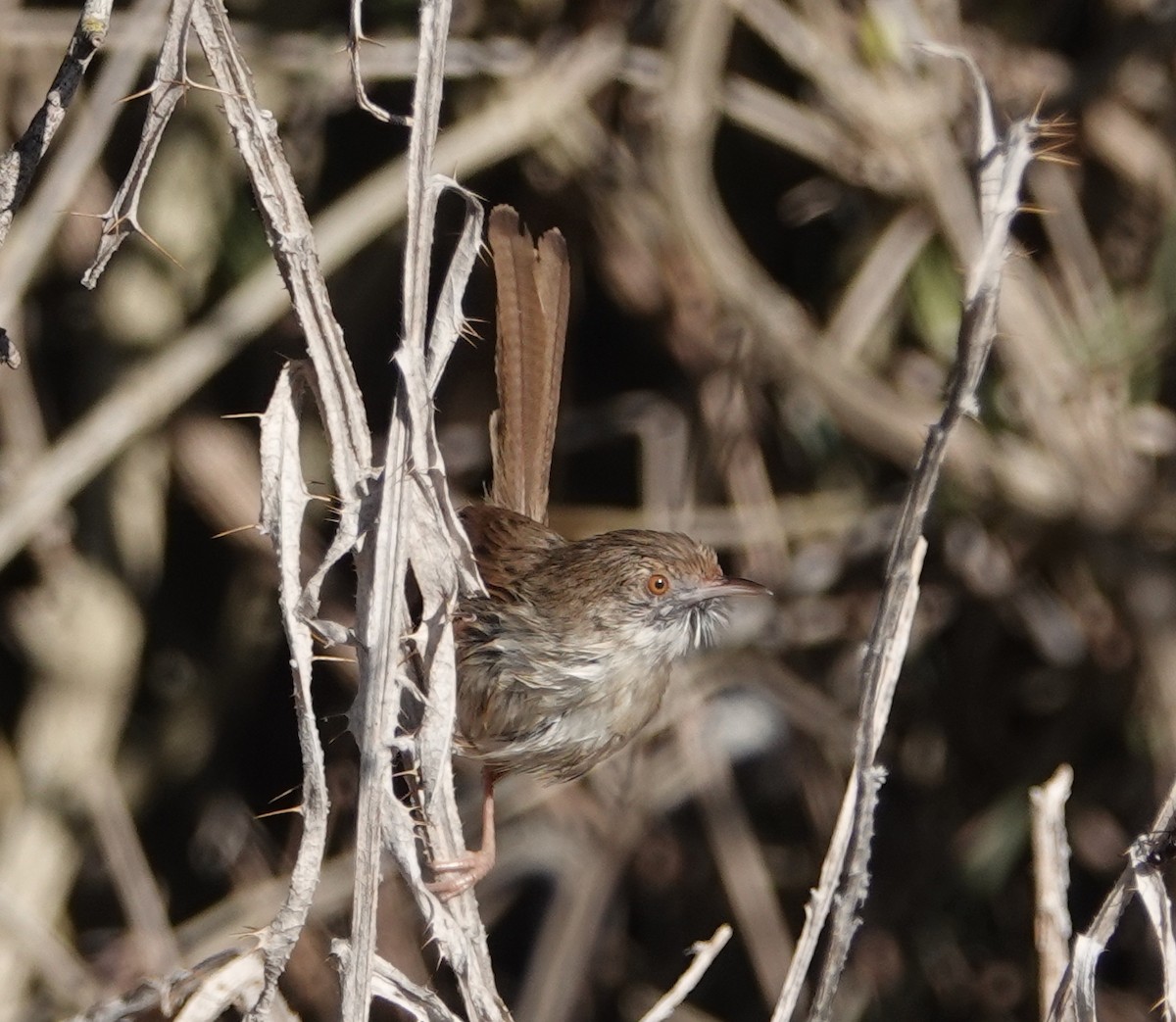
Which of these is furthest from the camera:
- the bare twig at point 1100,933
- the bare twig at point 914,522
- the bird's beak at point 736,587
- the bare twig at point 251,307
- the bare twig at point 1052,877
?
the bare twig at point 251,307

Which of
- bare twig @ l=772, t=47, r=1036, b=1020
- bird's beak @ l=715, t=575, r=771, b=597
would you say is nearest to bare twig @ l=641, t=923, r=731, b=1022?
bare twig @ l=772, t=47, r=1036, b=1020

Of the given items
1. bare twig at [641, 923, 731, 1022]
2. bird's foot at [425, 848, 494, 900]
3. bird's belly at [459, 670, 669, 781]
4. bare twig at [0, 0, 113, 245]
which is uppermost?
bare twig at [0, 0, 113, 245]

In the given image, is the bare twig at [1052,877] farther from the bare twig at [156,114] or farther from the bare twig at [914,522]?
the bare twig at [156,114]

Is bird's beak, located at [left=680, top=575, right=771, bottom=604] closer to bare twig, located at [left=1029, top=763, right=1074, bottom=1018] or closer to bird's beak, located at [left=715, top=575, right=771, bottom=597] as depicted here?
bird's beak, located at [left=715, top=575, right=771, bottom=597]

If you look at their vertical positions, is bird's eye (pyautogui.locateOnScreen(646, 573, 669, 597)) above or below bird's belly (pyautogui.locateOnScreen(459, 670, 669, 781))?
above

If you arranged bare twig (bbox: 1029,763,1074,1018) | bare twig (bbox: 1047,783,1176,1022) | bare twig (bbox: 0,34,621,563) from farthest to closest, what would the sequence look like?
bare twig (bbox: 0,34,621,563) < bare twig (bbox: 1029,763,1074,1018) < bare twig (bbox: 1047,783,1176,1022)

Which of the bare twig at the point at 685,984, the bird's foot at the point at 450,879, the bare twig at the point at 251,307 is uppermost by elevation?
the bare twig at the point at 251,307

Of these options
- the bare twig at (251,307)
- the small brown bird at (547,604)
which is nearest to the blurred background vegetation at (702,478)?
the bare twig at (251,307)

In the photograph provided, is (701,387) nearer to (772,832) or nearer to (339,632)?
(772,832)
